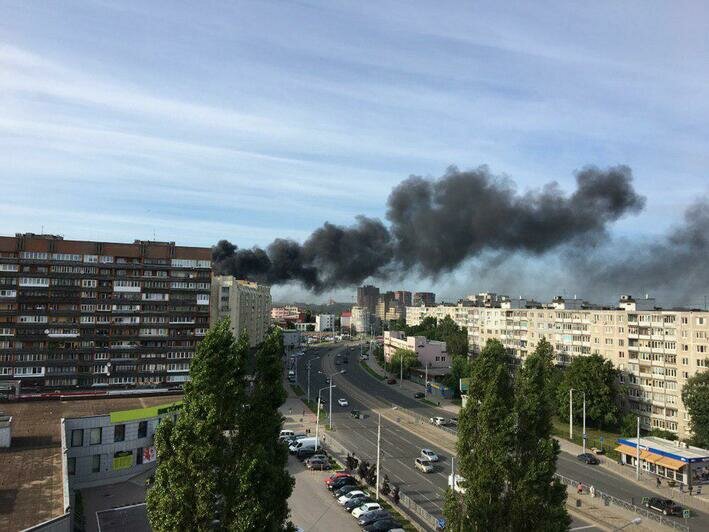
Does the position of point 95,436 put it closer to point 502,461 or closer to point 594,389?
point 502,461

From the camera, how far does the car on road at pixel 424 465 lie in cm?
4269

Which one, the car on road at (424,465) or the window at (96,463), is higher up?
the window at (96,463)

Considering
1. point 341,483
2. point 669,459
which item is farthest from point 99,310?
point 669,459

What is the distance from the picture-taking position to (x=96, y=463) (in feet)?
120

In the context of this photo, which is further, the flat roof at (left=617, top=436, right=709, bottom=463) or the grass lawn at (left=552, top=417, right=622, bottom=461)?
the grass lawn at (left=552, top=417, right=622, bottom=461)

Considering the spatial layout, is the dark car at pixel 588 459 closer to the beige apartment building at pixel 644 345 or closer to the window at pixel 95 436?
the beige apartment building at pixel 644 345

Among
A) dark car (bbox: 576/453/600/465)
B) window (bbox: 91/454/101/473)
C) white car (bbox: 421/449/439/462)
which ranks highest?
window (bbox: 91/454/101/473)

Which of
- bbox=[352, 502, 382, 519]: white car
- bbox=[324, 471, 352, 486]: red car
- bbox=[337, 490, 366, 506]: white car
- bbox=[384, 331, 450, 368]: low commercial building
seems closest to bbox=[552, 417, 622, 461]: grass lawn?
bbox=[324, 471, 352, 486]: red car

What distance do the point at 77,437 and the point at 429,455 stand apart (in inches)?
1069

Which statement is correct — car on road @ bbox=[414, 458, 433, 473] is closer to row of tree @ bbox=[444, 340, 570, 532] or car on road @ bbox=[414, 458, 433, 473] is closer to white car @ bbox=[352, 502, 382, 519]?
white car @ bbox=[352, 502, 382, 519]

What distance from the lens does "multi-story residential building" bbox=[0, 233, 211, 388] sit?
6706 centimetres

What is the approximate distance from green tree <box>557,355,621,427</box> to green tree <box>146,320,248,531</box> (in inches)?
1972

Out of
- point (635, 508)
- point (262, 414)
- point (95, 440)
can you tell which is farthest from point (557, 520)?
point (95, 440)

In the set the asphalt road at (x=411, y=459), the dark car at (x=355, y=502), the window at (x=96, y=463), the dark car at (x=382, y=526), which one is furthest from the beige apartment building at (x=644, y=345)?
the window at (x=96, y=463)
